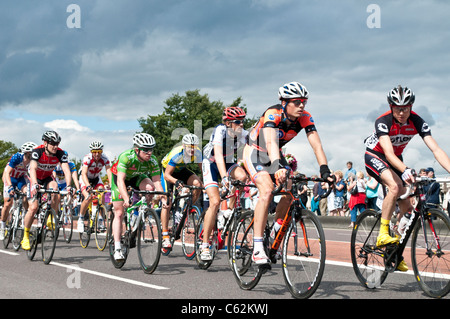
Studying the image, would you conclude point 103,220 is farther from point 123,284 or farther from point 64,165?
point 123,284

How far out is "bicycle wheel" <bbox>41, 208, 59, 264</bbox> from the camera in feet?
30.6

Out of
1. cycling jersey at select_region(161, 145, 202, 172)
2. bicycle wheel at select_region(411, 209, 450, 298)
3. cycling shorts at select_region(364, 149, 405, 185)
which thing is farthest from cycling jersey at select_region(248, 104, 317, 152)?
cycling jersey at select_region(161, 145, 202, 172)

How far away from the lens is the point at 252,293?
6375mm

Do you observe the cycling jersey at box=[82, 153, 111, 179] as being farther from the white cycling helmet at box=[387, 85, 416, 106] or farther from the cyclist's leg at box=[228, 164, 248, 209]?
the white cycling helmet at box=[387, 85, 416, 106]

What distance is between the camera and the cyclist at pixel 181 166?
948 centimetres

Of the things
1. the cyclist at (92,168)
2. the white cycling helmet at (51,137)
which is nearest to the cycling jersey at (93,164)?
the cyclist at (92,168)

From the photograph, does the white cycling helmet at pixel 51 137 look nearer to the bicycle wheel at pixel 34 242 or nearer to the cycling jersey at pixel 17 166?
the bicycle wheel at pixel 34 242

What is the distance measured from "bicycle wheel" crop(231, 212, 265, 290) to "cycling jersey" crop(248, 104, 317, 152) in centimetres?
89

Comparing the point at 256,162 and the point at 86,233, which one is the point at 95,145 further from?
the point at 256,162

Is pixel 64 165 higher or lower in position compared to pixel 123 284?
higher

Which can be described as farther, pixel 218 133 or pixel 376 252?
pixel 218 133

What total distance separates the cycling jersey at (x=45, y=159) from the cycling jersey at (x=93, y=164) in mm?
1662
